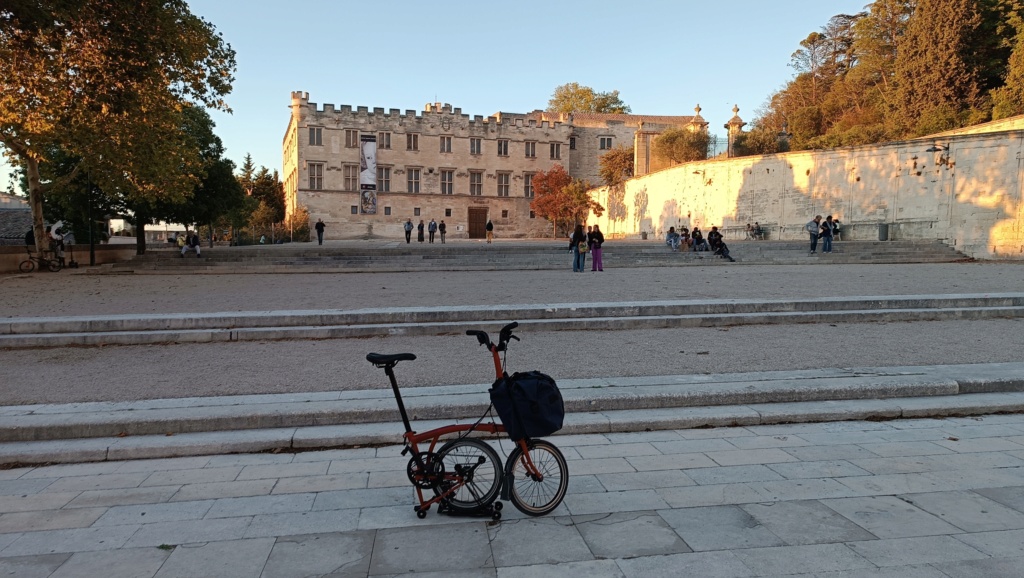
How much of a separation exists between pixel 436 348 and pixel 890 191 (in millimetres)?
27980

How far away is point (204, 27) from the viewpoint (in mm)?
16203

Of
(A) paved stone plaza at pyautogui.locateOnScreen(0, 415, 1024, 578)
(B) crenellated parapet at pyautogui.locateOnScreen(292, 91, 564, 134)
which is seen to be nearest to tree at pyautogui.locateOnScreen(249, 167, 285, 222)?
(B) crenellated parapet at pyautogui.locateOnScreen(292, 91, 564, 134)

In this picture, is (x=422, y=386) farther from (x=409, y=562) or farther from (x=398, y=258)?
(x=398, y=258)

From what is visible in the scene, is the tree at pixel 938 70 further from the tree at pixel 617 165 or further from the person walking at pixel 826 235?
the tree at pixel 617 165

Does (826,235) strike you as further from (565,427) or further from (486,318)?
(565,427)

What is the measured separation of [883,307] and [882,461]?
25.5 feet

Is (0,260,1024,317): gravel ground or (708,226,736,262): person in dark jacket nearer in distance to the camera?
(0,260,1024,317): gravel ground

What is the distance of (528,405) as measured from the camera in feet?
11.6

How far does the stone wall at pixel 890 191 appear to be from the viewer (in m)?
25.9

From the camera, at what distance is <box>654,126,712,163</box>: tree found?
45.4 meters

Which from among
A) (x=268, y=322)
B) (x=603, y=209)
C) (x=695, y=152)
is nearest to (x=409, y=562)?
(x=268, y=322)

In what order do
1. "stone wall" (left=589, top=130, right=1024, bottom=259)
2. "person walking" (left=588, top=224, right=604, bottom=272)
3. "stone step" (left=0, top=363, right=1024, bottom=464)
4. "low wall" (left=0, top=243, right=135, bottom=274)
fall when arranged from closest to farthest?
"stone step" (left=0, top=363, right=1024, bottom=464) < "person walking" (left=588, top=224, right=604, bottom=272) < "low wall" (left=0, top=243, right=135, bottom=274) < "stone wall" (left=589, top=130, right=1024, bottom=259)

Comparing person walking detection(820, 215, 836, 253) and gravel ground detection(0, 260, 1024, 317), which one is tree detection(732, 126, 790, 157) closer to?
person walking detection(820, 215, 836, 253)

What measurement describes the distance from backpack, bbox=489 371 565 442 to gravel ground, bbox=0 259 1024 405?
3555 mm
